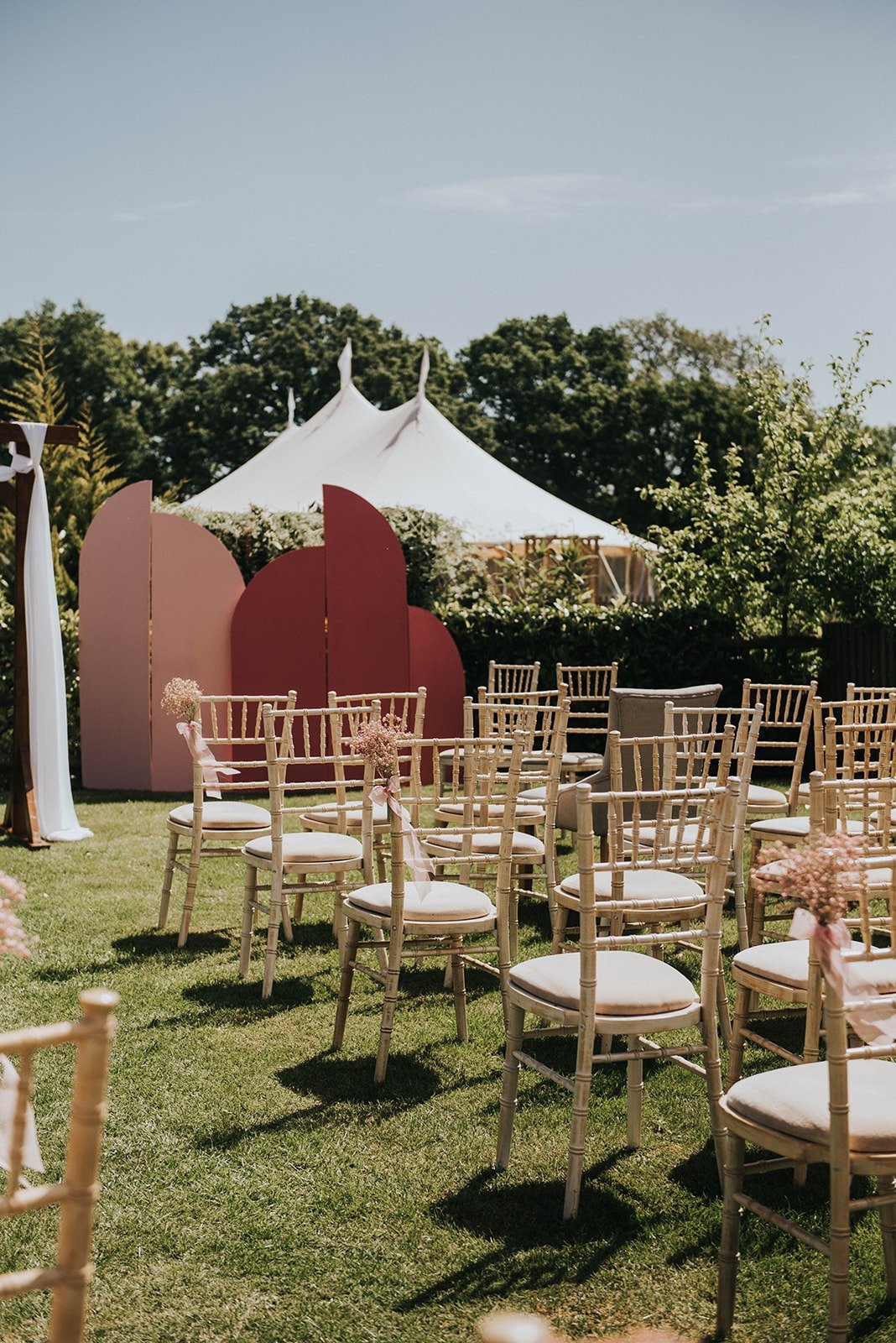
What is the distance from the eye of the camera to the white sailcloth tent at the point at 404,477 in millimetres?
16203

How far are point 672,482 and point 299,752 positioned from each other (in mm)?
5281

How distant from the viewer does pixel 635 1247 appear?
2898 mm

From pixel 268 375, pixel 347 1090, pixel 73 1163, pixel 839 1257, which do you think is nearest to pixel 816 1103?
pixel 839 1257

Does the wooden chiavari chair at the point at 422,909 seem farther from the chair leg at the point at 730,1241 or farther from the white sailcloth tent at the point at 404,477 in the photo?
the white sailcloth tent at the point at 404,477

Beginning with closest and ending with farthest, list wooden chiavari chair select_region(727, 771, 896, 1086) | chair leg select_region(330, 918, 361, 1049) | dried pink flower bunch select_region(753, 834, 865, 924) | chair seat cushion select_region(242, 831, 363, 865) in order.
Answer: dried pink flower bunch select_region(753, 834, 865, 924)
wooden chiavari chair select_region(727, 771, 896, 1086)
chair leg select_region(330, 918, 361, 1049)
chair seat cushion select_region(242, 831, 363, 865)

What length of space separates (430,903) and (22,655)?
17.1 ft

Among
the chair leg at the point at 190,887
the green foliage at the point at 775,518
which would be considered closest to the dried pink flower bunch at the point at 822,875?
the chair leg at the point at 190,887

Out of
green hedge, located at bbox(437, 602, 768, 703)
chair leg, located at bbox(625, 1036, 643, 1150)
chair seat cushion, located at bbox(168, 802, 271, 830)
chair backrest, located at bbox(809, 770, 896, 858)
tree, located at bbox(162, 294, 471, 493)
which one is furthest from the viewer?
tree, located at bbox(162, 294, 471, 493)

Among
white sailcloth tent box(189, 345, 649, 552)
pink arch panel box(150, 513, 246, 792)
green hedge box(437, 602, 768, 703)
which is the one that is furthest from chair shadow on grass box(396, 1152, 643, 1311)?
white sailcloth tent box(189, 345, 649, 552)

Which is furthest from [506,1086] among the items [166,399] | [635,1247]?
[166,399]

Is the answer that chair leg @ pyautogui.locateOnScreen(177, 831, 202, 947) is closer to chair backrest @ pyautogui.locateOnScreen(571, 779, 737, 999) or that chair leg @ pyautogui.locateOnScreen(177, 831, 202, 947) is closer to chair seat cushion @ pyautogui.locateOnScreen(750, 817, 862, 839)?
chair backrest @ pyautogui.locateOnScreen(571, 779, 737, 999)

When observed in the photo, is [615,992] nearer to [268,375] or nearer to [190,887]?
[190,887]

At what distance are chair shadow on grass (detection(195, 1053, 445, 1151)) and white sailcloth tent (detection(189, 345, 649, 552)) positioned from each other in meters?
11.6

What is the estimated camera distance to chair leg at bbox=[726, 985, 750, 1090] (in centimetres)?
324
